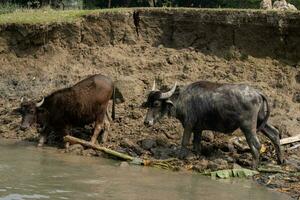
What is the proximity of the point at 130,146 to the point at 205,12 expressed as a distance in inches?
188

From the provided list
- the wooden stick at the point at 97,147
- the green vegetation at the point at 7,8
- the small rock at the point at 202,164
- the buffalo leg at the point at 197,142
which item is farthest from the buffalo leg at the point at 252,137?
the green vegetation at the point at 7,8

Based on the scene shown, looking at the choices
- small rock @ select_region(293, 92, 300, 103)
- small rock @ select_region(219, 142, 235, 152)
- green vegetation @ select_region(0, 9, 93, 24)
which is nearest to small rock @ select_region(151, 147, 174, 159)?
small rock @ select_region(219, 142, 235, 152)

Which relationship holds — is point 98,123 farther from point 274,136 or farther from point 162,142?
point 274,136

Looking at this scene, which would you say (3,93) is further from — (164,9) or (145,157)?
(145,157)

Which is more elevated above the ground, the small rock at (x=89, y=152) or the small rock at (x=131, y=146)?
the small rock at (x=131, y=146)

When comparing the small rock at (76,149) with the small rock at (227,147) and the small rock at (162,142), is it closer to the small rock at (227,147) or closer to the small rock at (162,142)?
the small rock at (162,142)

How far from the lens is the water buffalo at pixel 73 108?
1426 cm

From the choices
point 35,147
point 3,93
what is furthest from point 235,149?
point 3,93

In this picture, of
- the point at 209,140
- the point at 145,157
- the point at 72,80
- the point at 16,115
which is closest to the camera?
the point at 145,157

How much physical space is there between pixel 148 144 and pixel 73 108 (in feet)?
6.31

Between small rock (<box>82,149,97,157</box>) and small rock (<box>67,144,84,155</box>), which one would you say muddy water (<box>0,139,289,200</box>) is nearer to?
small rock (<box>82,149,97,157</box>)

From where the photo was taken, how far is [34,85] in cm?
1728

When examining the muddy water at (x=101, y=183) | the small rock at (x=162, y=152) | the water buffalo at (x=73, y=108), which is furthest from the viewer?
the water buffalo at (x=73, y=108)

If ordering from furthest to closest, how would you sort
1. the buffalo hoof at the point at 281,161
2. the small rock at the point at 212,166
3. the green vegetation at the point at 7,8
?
the green vegetation at the point at 7,8 → the buffalo hoof at the point at 281,161 → the small rock at the point at 212,166
